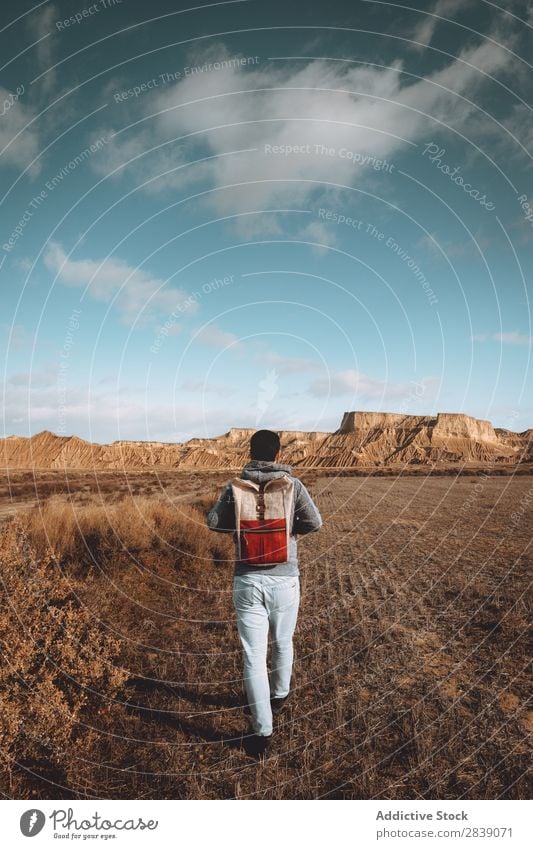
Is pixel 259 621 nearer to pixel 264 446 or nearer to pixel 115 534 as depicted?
pixel 264 446

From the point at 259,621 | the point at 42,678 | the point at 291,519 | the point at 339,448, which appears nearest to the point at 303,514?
the point at 291,519

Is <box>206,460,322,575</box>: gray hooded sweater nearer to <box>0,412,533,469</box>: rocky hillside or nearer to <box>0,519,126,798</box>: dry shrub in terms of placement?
<box>0,519,126,798</box>: dry shrub

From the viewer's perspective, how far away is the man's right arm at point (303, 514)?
3199 mm

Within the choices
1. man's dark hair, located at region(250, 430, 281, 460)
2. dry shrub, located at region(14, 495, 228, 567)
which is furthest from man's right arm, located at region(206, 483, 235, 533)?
dry shrub, located at region(14, 495, 228, 567)

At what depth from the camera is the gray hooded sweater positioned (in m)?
3.06

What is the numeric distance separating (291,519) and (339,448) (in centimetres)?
12439

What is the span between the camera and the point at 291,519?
3082 millimetres

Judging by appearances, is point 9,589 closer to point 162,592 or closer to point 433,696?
point 162,592

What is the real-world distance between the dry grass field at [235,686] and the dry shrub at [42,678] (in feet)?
0.05

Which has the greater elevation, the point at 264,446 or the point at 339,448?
the point at 264,446

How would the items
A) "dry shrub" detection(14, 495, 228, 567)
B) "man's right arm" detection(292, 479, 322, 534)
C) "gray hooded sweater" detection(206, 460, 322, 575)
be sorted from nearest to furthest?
"gray hooded sweater" detection(206, 460, 322, 575) → "man's right arm" detection(292, 479, 322, 534) → "dry shrub" detection(14, 495, 228, 567)

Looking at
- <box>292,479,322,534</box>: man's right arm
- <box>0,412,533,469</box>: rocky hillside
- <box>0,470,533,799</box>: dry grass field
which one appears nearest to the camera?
<box>0,470,533,799</box>: dry grass field

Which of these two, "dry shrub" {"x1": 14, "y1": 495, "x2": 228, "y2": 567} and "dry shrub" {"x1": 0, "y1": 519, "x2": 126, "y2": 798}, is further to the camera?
"dry shrub" {"x1": 14, "y1": 495, "x2": 228, "y2": 567}
